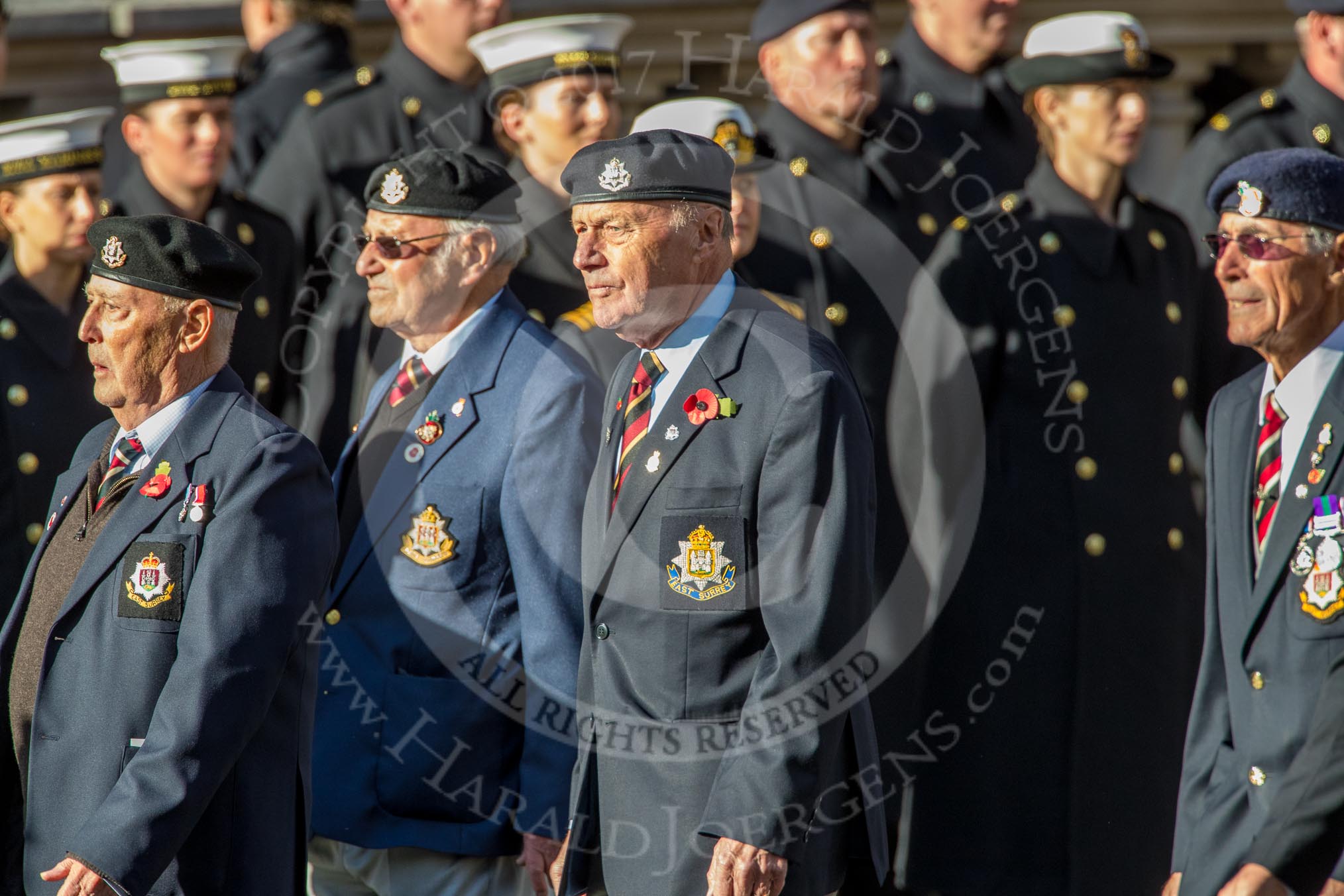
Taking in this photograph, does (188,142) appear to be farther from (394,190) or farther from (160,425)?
(160,425)

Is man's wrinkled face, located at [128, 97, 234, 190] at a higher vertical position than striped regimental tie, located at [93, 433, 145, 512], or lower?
higher

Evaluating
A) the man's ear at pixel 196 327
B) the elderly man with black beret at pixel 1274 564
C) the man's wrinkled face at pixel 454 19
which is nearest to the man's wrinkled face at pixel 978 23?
the man's wrinkled face at pixel 454 19

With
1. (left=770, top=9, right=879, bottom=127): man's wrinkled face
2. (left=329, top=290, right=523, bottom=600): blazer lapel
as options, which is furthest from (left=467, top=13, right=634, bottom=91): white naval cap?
(left=329, top=290, right=523, bottom=600): blazer lapel

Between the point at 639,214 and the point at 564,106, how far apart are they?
201cm

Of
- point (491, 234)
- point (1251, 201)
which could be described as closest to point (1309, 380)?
point (1251, 201)

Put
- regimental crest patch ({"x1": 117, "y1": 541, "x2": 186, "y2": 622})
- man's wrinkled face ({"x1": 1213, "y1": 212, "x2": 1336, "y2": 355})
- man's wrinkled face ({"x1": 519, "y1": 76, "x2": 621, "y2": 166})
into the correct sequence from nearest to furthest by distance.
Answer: regimental crest patch ({"x1": 117, "y1": 541, "x2": 186, "y2": 622}) → man's wrinkled face ({"x1": 1213, "y1": 212, "x2": 1336, "y2": 355}) → man's wrinkled face ({"x1": 519, "y1": 76, "x2": 621, "y2": 166})

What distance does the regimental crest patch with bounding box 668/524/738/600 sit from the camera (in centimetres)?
351

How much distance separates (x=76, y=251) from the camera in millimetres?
5617

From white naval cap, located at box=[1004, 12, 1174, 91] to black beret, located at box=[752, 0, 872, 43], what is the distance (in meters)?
0.53

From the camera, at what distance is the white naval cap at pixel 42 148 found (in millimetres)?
5680

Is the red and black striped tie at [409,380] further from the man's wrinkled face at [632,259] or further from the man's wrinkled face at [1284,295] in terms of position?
the man's wrinkled face at [1284,295]

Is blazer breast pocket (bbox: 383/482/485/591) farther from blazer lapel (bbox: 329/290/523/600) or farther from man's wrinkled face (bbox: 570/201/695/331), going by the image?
man's wrinkled face (bbox: 570/201/695/331)

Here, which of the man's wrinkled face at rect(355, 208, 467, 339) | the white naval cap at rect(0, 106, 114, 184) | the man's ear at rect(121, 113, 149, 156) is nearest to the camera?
the man's wrinkled face at rect(355, 208, 467, 339)

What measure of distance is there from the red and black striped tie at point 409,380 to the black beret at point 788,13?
185 centimetres
